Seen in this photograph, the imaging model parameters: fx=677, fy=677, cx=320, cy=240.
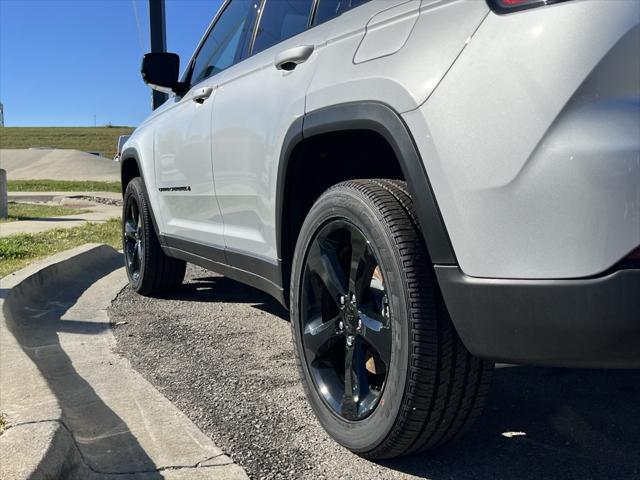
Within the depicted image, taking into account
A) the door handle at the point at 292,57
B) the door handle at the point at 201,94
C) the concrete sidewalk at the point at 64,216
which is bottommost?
the concrete sidewalk at the point at 64,216

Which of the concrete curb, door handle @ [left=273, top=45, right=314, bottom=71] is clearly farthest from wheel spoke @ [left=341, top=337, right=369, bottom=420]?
door handle @ [left=273, top=45, right=314, bottom=71]

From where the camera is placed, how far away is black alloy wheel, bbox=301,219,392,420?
2.12m

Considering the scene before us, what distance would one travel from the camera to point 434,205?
1774 millimetres

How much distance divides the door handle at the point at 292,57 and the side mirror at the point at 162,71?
159cm

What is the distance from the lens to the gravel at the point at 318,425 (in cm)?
211

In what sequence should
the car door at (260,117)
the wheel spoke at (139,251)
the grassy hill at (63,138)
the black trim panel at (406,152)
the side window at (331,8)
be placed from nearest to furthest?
the black trim panel at (406,152), the side window at (331,8), the car door at (260,117), the wheel spoke at (139,251), the grassy hill at (63,138)

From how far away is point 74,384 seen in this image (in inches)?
119

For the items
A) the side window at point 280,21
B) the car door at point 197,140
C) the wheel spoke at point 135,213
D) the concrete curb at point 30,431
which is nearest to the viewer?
the concrete curb at point 30,431

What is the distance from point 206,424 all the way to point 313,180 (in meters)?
1.01

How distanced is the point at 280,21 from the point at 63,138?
7473 cm

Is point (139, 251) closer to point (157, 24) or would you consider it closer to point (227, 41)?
point (227, 41)

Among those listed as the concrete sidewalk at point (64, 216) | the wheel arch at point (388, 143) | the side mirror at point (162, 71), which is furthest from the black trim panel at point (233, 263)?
the concrete sidewalk at point (64, 216)

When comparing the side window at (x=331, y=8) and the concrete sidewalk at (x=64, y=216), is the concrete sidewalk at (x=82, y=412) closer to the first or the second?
the side window at (x=331, y=8)

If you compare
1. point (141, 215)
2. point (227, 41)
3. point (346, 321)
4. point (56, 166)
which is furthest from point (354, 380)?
point (56, 166)
